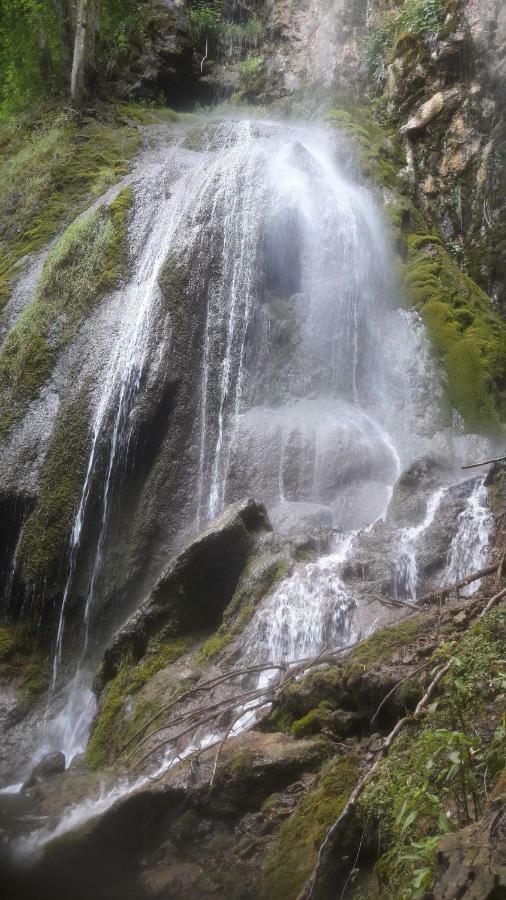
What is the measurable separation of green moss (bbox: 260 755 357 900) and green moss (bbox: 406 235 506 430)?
22.9ft

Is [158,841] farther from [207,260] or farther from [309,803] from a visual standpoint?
[207,260]

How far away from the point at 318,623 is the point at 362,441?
394 cm

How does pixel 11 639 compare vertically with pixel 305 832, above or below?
above

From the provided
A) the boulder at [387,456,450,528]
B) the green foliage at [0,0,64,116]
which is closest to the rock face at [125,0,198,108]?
the green foliage at [0,0,64,116]

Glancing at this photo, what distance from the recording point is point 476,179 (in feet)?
43.6

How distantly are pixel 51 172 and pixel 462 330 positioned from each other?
8816 mm

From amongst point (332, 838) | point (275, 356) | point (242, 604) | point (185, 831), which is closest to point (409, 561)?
point (242, 604)

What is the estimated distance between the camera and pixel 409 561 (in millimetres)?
7031

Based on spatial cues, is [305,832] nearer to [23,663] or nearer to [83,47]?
[23,663]

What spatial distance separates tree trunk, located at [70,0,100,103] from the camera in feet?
50.0

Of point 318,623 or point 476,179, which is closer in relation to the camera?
point 318,623

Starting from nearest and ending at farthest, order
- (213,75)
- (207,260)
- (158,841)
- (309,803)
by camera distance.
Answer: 1. (309,803)
2. (158,841)
3. (207,260)
4. (213,75)

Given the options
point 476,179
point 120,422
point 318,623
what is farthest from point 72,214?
point 318,623

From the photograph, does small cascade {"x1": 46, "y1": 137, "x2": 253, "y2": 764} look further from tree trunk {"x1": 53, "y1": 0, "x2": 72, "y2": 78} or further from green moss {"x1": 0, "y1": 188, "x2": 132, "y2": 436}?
tree trunk {"x1": 53, "y1": 0, "x2": 72, "y2": 78}
